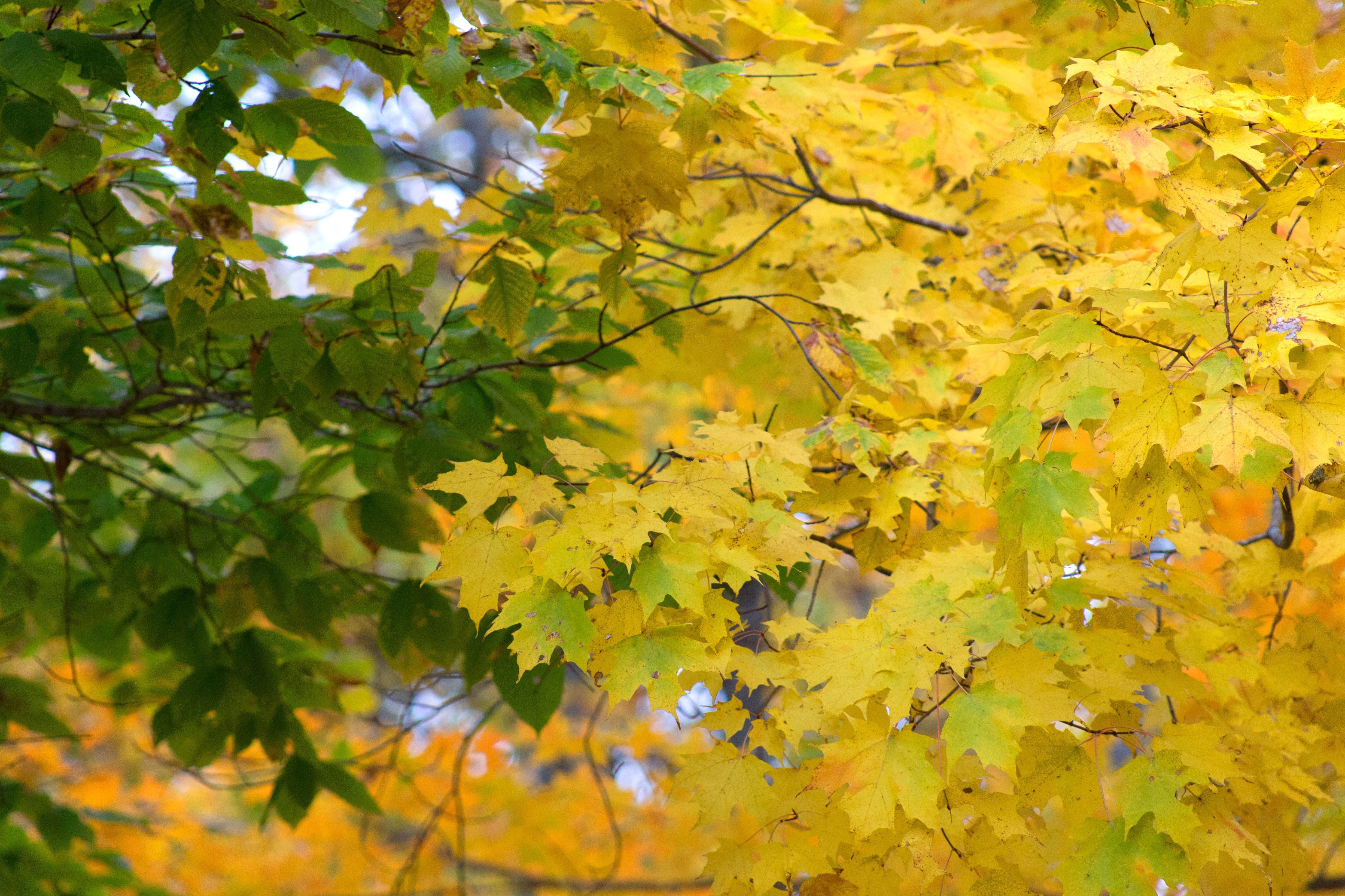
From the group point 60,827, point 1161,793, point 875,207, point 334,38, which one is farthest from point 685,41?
point 60,827

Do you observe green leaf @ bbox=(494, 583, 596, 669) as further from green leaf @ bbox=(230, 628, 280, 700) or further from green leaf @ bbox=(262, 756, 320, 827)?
green leaf @ bbox=(262, 756, 320, 827)

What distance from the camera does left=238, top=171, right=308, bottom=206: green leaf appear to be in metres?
1.94

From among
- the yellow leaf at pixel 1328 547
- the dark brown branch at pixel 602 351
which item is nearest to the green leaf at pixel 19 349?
the dark brown branch at pixel 602 351

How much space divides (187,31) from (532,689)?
4.80 ft

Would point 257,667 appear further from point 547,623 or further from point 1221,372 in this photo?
point 1221,372

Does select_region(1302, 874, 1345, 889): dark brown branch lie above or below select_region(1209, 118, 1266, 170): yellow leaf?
below

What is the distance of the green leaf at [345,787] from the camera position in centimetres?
257

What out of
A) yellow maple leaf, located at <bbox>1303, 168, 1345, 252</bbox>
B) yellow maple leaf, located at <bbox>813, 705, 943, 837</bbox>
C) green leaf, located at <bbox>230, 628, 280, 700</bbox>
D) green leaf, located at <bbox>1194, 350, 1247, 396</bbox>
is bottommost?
green leaf, located at <bbox>230, 628, 280, 700</bbox>

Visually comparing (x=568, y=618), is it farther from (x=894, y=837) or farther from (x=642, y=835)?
(x=642, y=835)

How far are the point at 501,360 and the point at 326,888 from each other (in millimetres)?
5638

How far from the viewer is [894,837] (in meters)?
1.50

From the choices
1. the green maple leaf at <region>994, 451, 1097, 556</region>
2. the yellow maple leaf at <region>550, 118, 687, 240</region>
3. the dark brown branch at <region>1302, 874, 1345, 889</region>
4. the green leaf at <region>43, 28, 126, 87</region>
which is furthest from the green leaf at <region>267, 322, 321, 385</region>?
the dark brown branch at <region>1302, 874, 1345, 889</region>

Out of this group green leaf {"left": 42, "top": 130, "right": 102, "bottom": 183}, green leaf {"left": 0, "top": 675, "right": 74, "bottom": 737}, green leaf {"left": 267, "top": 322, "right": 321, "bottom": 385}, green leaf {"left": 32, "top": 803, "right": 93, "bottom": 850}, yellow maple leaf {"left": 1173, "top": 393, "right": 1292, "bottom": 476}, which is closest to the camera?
yellow maple leaf {"left": 1173, "top": 393, "right": 1292, "bottom": 476}

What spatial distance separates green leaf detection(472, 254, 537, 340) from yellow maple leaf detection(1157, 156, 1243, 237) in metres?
1.21
